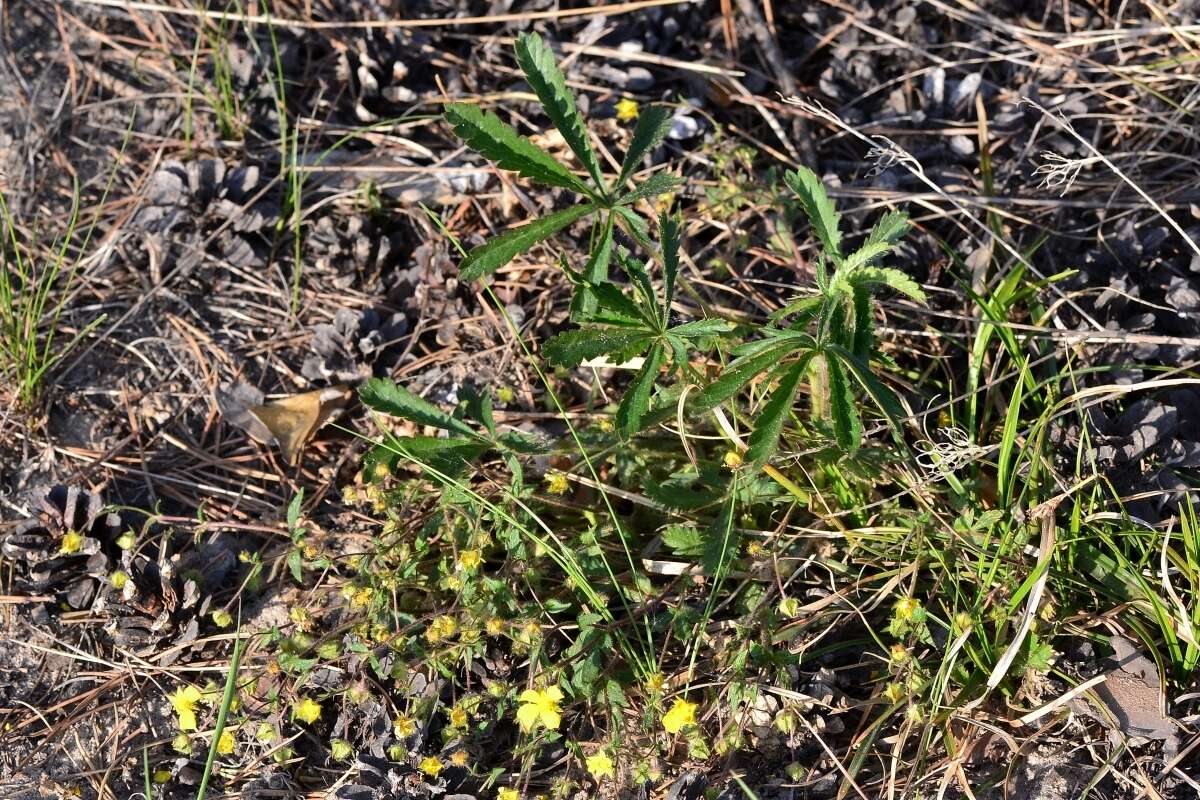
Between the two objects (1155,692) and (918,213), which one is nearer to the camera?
(1155,692)

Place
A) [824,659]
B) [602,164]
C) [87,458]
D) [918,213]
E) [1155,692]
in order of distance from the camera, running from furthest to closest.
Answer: [602,164]
[918,213]
[87,458]
[824,659]
[1155,692]

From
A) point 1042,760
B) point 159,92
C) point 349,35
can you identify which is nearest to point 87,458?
point 159,92

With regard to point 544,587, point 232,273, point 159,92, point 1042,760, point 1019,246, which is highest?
point 159,92

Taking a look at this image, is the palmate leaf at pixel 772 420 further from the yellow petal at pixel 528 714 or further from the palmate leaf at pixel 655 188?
the yellow petal at pixel 528 714

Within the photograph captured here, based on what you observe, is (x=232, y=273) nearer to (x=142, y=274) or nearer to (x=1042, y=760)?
(x=142, y=274)

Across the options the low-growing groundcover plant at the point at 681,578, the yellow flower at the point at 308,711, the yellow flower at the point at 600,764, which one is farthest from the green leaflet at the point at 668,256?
the yellow flower at the point at 308,711

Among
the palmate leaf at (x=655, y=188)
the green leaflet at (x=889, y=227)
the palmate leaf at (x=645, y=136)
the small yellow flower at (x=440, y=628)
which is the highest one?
the palmate leaf at (x=645, y=136)

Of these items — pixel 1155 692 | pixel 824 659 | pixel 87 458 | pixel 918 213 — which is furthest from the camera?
pixel 918 213

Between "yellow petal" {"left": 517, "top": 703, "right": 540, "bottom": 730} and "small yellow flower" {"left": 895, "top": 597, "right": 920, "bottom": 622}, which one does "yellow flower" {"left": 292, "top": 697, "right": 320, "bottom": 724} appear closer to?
"yellow petal" {"left": 517, "top": 703, "right": 540, "bottom": 730}
